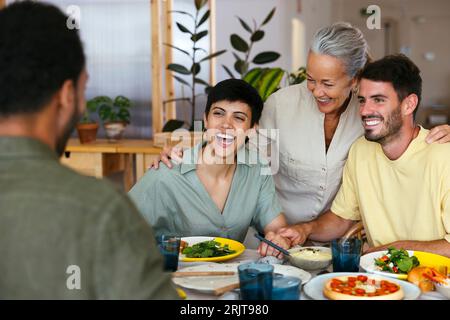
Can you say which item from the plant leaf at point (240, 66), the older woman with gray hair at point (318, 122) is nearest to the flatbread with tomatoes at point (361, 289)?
the older woman with gray hair at point (318, 122)

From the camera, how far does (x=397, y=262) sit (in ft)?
5.83

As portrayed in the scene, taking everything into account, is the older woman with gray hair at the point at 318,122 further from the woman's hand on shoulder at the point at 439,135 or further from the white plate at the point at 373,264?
the white plate at the point at 373,264

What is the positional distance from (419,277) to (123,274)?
0.99 m

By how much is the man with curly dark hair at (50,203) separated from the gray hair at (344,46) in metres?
1.47

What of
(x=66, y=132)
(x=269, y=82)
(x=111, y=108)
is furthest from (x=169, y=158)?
(x=111, y=108)

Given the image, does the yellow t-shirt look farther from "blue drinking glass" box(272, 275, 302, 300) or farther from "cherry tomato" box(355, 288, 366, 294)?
"blue drinking glass" box(272, 275, 302, 300)

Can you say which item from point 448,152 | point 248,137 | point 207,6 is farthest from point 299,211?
point 207,6

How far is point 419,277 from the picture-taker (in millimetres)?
1663

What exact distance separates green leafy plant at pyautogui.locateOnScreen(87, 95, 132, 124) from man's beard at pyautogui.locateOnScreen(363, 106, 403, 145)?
8.84 ft

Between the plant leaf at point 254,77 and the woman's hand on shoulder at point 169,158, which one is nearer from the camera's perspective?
the woman's hand on shoulder at point 169,158

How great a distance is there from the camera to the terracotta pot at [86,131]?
14.6ft

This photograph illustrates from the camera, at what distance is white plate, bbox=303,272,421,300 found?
61.6 inches

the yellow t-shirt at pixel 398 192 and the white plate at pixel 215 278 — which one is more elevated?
the yellow t-shirt at pixel 398 192
